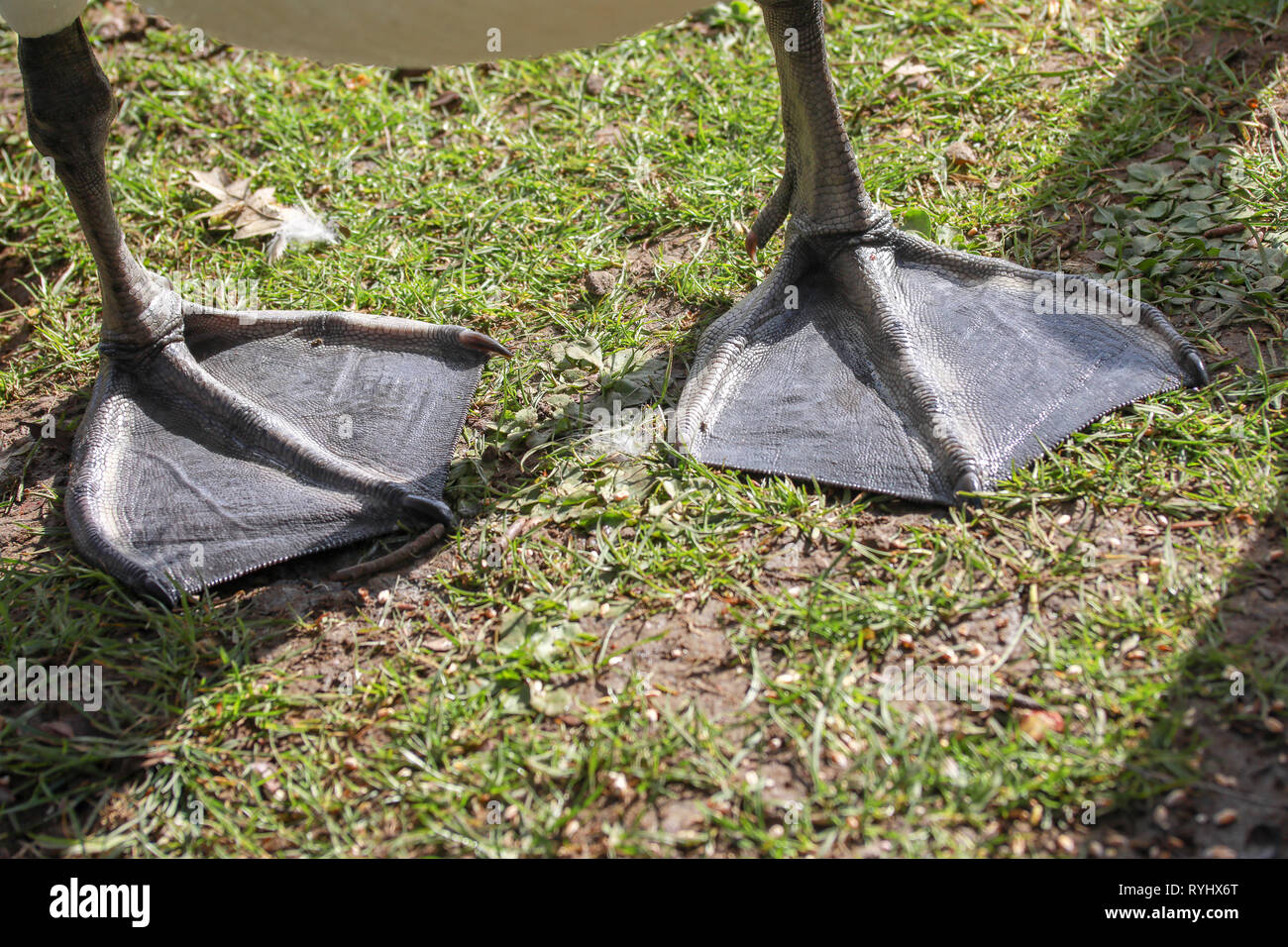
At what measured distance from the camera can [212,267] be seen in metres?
3.74

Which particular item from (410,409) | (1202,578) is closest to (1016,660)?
(1202,578)

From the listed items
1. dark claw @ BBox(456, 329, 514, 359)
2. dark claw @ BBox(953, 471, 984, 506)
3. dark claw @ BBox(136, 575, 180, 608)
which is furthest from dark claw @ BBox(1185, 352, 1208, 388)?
dark claw @ BBox(136, 575, 180, 608)

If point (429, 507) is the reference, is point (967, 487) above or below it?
above

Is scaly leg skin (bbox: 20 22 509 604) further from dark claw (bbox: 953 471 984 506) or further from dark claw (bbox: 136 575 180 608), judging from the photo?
dark claw (bbox: 953 471 984 506)

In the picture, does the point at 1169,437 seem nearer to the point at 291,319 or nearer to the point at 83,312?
the point at 291,319

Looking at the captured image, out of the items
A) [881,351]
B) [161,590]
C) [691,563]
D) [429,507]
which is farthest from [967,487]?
[161,590]

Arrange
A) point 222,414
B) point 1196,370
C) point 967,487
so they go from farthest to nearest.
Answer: point 222,414, point 1196,370, point 967,487

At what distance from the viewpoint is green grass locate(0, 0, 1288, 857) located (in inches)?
81.8

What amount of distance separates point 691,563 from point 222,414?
141 cm

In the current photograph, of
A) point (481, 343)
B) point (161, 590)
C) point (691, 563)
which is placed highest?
point (481, 343)

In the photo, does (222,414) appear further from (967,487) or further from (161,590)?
(967,487)

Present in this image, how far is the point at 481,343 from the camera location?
305cm

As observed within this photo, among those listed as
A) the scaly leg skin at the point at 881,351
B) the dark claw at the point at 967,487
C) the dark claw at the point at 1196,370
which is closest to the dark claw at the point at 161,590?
the scaly leg skin at the point at 881,351

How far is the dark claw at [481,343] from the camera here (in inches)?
120
